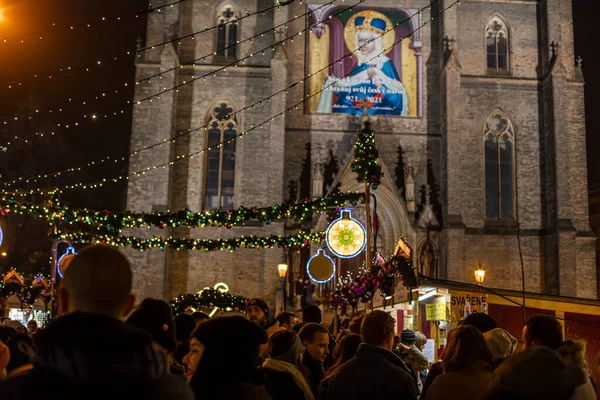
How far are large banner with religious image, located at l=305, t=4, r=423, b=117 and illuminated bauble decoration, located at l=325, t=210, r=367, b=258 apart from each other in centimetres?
1499

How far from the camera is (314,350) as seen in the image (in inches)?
225

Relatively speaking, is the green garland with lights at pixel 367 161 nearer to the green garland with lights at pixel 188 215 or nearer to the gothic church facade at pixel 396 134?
the green garland with lights at pixel 188 215

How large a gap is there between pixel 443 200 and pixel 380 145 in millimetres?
3252

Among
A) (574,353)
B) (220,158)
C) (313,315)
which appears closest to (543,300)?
(313,315)

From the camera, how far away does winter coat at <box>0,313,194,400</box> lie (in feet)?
6.47

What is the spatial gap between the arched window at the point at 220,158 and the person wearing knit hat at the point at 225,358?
2467 centimetres

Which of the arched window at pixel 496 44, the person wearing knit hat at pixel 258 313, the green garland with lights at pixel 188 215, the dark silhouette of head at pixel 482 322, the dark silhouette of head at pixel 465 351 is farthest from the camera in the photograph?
the arched window at pixel 496 44

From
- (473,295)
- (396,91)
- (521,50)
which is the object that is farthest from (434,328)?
(521,50)

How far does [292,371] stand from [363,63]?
24.8 metres

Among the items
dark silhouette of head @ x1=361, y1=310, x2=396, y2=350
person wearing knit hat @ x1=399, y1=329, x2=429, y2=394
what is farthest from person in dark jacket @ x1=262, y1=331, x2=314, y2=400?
person wearing knit hat @ x1=399, y1=329, x2=429, y2=394

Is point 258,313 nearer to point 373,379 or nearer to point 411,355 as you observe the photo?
point 411,355

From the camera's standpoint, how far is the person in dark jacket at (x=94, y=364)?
197 centimetres

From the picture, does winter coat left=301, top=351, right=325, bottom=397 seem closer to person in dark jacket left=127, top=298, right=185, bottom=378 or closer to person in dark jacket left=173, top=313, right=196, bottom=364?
person in dark jacket left=173, top=313, right=196, bottom=364

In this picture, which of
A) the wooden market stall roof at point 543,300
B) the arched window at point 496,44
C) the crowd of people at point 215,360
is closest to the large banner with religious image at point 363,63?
the arched window at point 496,44
